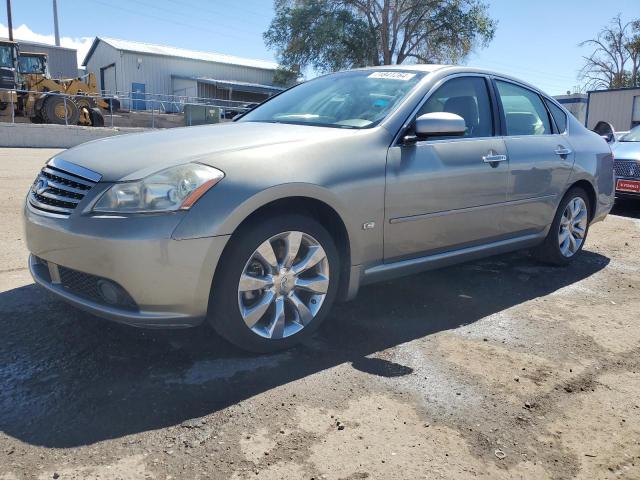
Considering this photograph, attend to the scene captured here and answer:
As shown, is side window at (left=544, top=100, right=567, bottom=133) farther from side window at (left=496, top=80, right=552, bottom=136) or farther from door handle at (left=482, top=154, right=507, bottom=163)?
door handle at (left=482, top=154, right=507, bottom=163)

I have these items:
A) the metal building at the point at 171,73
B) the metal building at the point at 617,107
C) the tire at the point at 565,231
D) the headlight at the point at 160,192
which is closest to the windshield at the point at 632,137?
the tire at the point at 565,231

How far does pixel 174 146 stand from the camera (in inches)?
119

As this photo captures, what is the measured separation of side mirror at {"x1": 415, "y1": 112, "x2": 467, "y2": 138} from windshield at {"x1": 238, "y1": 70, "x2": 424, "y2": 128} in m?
0.24

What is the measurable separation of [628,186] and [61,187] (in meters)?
8.12

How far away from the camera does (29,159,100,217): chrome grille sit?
9.24ft

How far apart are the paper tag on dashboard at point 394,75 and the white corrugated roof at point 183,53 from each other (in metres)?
39.0

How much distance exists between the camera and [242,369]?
113 inches

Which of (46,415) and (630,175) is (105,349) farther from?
(630,175)

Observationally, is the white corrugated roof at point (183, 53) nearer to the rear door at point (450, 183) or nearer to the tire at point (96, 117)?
the tire at point (96, 117)

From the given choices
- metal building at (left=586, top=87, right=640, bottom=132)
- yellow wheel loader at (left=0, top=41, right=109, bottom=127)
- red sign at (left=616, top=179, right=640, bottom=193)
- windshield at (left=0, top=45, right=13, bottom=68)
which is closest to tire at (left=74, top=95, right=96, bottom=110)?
yellow wheel loader at (left=0, top=41, right=109, bottom=127)

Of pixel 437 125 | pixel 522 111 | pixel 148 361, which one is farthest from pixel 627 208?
pixel 148 361

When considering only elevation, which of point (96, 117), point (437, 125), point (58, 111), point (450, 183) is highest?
point (58, 111)

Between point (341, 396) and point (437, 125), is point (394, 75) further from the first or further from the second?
point (341, 396)

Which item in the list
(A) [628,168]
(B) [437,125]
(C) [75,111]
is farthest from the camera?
(C) [75,111]
